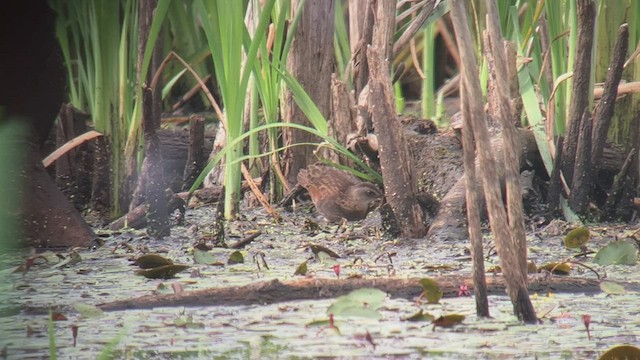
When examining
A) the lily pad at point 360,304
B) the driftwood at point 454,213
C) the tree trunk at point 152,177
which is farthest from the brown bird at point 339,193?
the lily pad at point 360,304

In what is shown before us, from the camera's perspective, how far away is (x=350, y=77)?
4648mm

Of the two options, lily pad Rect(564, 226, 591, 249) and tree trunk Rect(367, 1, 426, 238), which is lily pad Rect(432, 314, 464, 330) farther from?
tree trunk Rect(367, 1, 426, 238)

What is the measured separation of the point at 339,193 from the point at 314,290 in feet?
4.99

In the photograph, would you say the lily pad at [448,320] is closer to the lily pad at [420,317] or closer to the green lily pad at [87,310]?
the lily pad at [420,317]

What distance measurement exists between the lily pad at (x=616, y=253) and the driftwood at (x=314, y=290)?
366 mm

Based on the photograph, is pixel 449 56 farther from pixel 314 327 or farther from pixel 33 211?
pixel 314 327

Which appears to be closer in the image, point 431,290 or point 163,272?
point 431,290

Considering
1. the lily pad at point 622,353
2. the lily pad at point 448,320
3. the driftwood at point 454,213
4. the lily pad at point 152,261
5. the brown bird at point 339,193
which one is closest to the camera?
the lily pad at point 622,353

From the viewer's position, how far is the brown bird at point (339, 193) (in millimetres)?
4066

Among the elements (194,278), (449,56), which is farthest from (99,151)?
(449,56)

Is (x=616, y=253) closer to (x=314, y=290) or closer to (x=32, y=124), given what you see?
(x=314, y=290)

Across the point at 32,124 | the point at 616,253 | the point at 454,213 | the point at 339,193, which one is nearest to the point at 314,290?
the point at 32,124

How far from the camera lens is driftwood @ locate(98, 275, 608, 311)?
8.35 ft

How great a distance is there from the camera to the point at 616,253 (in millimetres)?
3029
